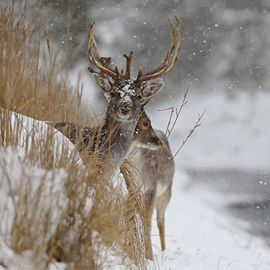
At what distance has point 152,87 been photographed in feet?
11.2

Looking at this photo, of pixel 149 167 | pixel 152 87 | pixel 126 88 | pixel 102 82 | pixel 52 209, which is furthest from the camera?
pixel 149 167

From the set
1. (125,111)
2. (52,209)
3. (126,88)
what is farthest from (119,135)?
(52,209)

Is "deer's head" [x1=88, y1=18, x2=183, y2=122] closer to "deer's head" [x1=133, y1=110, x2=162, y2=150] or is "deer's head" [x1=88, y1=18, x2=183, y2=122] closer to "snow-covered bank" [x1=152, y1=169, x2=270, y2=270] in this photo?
"deer's head" [x1=133, y1=110, x2=162, y2=150]

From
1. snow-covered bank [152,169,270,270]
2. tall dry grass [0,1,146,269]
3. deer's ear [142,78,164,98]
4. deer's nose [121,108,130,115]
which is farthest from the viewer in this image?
snow-covered bank [152,169,270,270]

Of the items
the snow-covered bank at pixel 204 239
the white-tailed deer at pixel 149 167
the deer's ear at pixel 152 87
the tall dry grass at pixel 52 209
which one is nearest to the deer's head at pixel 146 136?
the white-tailed deer at pixel 149 167

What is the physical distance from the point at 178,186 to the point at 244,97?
21.6 feet

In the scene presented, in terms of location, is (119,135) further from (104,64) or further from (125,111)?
(104,64)

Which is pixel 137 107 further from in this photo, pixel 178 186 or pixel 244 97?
pixel 244 97

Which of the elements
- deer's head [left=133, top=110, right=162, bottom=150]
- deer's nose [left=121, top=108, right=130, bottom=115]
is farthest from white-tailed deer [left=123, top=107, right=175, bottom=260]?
deer's nose [left=121, top=108, right=130, bottom=115]

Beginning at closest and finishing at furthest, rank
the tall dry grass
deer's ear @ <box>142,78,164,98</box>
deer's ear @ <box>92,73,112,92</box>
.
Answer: the tall dry grass → deer's ear @ <box>92,73,112,92</box> → deer's ear @ <box>142,78,164,98</box>

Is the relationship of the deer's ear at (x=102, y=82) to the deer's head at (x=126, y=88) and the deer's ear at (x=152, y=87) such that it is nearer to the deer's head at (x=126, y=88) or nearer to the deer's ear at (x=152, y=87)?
the deer's head at (x=126, y=88)

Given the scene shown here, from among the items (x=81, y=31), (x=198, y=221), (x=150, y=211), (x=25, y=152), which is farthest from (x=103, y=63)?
(x=81, y=31)

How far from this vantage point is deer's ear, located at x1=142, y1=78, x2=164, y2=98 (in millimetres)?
3355

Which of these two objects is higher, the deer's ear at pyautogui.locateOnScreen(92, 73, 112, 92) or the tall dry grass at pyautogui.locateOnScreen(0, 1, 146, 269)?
the deer's ear at pyautogui.locateOnScreen(92, 73, 112, 92)
